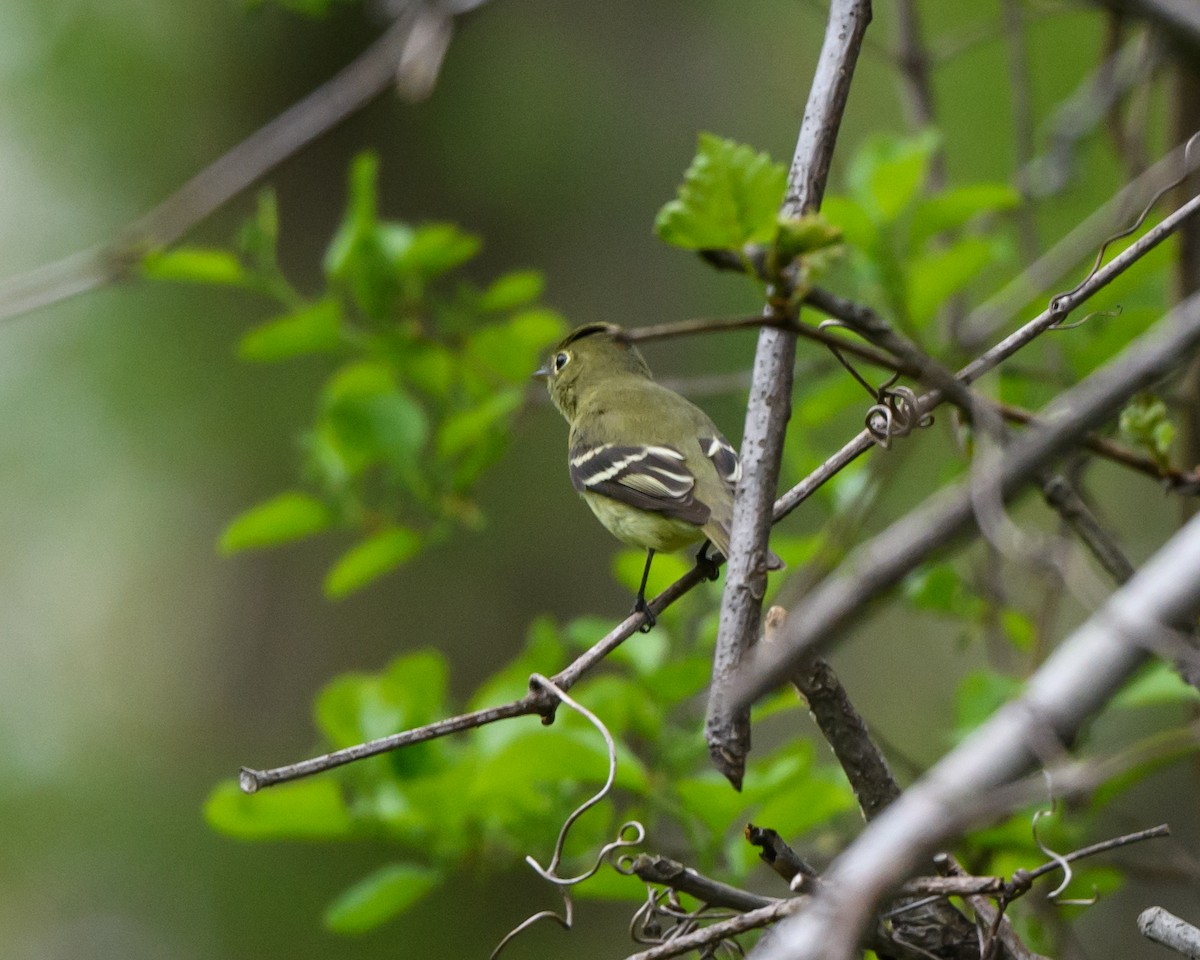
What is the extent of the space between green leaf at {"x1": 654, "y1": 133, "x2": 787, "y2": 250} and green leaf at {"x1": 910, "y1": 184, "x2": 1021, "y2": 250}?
181cm

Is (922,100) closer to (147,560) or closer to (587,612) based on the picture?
(587,612)

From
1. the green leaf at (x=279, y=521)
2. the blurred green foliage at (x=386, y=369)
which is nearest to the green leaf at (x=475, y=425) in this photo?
the blurred green foliage at (x=386, y=369)

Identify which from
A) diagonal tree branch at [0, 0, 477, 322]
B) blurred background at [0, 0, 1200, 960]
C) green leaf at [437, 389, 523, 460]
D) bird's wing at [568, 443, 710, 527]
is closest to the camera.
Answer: diagonal tree branch at [0, 0, 477, 322]

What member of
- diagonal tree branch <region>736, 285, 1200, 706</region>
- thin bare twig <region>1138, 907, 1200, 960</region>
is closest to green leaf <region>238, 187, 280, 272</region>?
thin bare twig <region>1138, 907, 1200, 960</region>

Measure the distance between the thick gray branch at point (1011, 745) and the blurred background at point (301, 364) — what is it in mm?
4517

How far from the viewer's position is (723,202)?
1.05m

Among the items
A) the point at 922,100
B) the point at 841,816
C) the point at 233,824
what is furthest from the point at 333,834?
the point at 922,100

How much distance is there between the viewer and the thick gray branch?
23.9 inches

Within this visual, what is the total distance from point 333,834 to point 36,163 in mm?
5718

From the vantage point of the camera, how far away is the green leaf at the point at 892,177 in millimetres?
2722

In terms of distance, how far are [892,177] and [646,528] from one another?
1102mm

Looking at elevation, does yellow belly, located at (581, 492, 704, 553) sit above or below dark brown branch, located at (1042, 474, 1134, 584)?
above

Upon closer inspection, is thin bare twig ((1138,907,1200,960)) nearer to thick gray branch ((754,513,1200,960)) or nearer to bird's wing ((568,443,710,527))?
thick gray branch ((754,513,1200,960))

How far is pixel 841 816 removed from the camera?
2936mm
